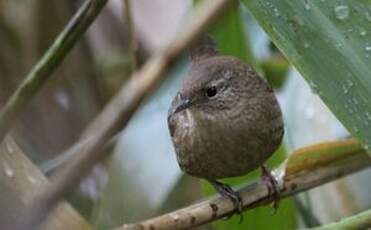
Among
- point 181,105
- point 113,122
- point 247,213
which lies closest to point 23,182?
point 113,122

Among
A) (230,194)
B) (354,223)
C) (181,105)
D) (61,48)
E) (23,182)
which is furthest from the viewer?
(181,105)

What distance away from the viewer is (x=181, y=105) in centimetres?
225

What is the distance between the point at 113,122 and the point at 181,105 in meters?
1.40

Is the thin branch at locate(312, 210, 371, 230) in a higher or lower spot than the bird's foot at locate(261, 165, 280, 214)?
higher

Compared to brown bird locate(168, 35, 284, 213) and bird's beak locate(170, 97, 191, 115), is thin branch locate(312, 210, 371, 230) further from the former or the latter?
bird's beak locate(170, 97, 191, 115)

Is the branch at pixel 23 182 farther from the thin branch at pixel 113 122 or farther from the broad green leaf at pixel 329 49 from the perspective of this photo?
the broad green leaf at pixel 329 49

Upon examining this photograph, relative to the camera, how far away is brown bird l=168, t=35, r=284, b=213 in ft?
7.40

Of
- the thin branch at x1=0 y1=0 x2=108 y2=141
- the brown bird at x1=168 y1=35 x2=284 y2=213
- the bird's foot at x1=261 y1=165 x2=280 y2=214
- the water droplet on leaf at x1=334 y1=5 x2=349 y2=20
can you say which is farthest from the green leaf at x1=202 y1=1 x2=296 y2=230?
the thin branch at x1=0 y1=0 x2=108 y2=141

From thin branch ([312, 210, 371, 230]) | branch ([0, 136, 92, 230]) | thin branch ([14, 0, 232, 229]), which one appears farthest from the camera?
thin branch ([312, 210, 371, 230])

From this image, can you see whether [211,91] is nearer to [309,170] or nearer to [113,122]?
[309,170]

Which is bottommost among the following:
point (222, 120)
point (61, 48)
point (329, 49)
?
point (222, 120)

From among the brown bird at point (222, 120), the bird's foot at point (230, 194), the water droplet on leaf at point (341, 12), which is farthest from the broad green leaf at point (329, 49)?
the brown bird at point (222, 120)

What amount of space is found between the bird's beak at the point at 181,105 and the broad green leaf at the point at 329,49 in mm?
916

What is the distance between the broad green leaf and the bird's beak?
36.1 inches
